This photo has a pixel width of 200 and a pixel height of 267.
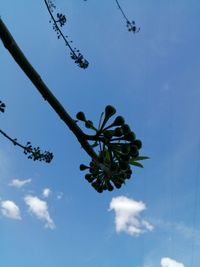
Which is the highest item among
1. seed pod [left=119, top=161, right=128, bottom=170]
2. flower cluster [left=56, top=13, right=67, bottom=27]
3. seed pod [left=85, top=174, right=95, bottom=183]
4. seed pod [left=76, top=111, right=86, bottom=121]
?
flower cluster [left=56, top=13, right=67, bottom=27]

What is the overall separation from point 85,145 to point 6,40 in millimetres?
1295

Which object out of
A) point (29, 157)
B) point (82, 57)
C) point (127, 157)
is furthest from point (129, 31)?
point (127, 157)

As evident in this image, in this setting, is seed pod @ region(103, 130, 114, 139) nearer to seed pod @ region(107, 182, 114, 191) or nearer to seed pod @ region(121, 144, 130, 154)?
seed pod @ region(121, 144, 130, 154)

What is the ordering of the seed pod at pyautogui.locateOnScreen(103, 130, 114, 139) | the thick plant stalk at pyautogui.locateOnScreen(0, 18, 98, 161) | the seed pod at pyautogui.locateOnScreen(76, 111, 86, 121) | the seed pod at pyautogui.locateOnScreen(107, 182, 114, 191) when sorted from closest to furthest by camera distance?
the thick plant stalk at pyautogui.locateOnScreen(0, 18, 98, 161)
the seed pod at pyautogui.locateOnScreen(103, 130, 114, 139)
the seed pod at pyautogui.locateOnScreen(76, 111, 86, 121)
the seed pod at pyautogui.locateOnScreen(107, 182, 114, 191)

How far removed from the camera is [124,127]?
4.23 meters

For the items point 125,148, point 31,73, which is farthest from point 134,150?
point 31,73

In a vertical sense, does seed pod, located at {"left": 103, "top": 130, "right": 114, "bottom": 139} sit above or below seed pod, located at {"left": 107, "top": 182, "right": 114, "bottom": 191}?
below

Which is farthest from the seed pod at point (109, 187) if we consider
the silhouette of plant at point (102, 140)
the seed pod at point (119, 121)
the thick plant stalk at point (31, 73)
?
the thick plant stalk at point (31, 73)

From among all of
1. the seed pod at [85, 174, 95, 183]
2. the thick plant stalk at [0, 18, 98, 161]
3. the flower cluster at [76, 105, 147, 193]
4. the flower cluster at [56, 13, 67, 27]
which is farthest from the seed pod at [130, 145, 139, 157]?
the flower cluster at [56, 13, 67, 27]

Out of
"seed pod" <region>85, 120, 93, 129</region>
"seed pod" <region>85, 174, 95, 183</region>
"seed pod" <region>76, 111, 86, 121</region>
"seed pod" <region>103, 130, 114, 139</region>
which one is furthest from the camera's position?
"seed pod" <region>85, 174, 95, 183</region>

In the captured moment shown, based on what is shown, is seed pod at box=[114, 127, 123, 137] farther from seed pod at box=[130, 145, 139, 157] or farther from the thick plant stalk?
the thick plant stalk

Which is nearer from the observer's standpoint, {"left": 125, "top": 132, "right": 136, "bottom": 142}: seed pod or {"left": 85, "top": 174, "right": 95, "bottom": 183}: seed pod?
{"left": 125, "top": 132, "right": 136, "bottom": 142}: seed pod

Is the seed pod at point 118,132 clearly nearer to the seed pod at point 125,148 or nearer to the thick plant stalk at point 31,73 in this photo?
the seed pod at point 125,148

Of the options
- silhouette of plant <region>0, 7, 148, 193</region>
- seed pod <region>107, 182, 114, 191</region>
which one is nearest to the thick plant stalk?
silhouette of plant <region>0, 7, 148, 193</region>
